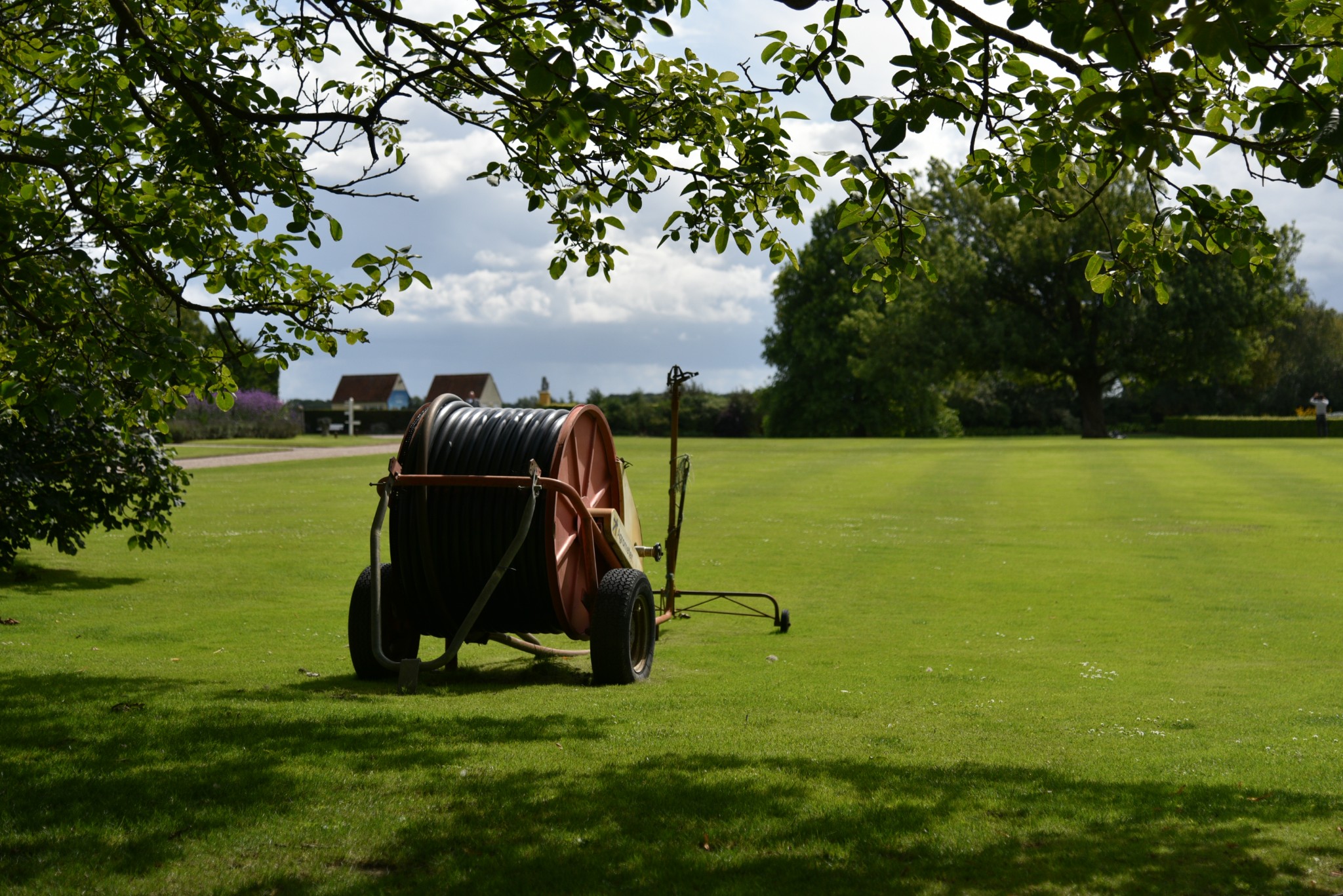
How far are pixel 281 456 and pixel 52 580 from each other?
29.8 m

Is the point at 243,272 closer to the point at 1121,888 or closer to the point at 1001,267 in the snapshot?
the point at 1121,888

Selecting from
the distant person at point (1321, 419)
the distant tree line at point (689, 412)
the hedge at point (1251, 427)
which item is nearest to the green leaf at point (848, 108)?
the distant person at point (1321, 419)

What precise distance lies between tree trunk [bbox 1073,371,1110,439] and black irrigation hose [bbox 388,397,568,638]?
5869cm

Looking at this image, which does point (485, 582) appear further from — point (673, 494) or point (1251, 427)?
point (1251, 427)

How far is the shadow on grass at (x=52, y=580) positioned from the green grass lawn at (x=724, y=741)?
0.08 metres

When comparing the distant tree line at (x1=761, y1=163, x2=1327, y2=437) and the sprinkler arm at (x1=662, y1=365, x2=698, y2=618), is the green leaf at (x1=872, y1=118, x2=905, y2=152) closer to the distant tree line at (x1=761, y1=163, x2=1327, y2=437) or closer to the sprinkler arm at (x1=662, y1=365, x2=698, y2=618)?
the sprinkler arm at (x1=662, y1=365, x2=698, y2=618)

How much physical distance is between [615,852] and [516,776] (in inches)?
51.1

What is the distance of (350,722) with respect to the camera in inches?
291

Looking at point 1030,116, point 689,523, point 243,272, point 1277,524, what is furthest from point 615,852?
point 1277,524

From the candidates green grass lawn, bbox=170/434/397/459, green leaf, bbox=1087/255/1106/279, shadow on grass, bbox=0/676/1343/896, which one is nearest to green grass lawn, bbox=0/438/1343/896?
shadow on grass, bbox=0/676/1343/896

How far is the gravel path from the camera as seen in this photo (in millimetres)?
40750

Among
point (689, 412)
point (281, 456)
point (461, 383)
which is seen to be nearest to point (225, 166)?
point (281, 456)

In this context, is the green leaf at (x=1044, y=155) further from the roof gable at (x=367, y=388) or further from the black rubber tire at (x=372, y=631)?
the roof gable at (x=367, y=388)

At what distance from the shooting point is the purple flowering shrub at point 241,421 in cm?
5862
